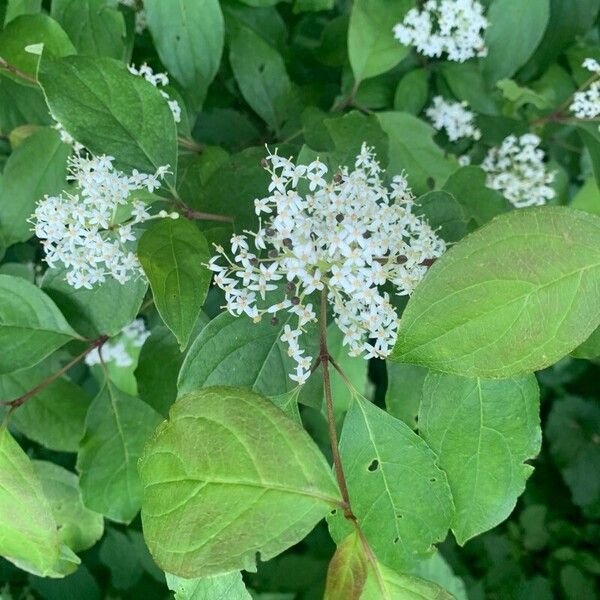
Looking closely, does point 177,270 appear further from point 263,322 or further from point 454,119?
point 454,119

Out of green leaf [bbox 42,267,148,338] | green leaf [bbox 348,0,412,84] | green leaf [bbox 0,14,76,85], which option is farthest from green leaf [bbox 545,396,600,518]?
green leaf [bbox 0,14,76,85]

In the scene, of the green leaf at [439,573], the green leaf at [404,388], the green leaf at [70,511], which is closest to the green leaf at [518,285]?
the green leaf at [404,388]

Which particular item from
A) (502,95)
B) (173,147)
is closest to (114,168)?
(173,147)

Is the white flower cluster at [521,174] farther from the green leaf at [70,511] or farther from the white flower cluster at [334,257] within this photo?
the green leaf at [70,511]

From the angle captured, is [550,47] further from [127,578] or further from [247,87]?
[127,578]

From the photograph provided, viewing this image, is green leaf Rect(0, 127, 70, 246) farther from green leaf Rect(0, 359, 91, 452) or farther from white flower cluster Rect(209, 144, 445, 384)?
white flower cluster Rect(209, 144, 445, 384)

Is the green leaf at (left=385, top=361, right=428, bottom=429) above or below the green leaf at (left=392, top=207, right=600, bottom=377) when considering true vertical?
below
